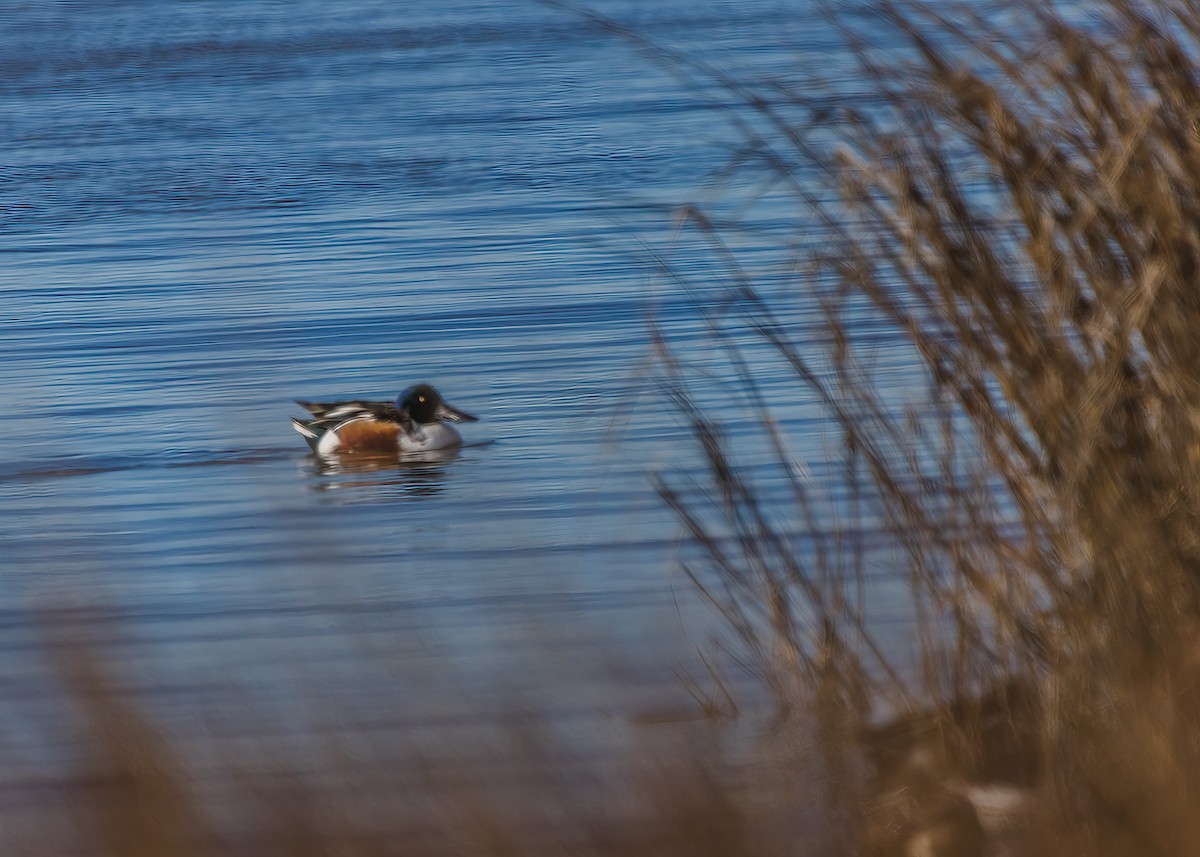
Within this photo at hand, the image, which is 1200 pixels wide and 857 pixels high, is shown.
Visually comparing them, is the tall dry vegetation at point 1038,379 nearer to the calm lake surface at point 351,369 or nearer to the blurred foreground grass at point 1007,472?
the blurred foreground grass at point 1007,472

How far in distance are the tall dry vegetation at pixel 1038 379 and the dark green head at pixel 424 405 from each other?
538 centimetres

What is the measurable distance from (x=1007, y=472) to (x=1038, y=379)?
0.72 ft

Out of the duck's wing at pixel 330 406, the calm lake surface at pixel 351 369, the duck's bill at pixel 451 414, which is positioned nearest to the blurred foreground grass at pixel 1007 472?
the calm lake surface at pixel 351 369

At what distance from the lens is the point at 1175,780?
2877 millimetres

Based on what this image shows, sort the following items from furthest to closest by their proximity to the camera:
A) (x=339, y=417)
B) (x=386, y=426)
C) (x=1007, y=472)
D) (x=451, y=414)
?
(x=451, y=414), (x=386, y=426), (x=339, y=417), (x=1007, y=472)

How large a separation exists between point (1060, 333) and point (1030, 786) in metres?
0.75

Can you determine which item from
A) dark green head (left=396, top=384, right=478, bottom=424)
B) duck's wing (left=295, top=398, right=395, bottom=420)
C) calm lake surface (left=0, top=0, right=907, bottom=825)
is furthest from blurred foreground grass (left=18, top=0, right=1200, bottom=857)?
dark green head (left=396, top=384, right=478, bottom=424)

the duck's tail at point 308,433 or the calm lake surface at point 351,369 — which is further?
the duck's tail at point 308,433

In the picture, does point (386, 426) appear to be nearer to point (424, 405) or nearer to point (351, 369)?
point (424, 405)

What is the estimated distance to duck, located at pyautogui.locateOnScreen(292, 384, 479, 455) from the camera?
29.1 feet

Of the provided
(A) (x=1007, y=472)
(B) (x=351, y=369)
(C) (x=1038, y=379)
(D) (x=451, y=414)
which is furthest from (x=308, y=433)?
(C) (x=1038, y=379)

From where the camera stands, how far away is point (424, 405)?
9039mm

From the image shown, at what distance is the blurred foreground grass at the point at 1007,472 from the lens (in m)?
3.04

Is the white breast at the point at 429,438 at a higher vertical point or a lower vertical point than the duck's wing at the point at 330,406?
lower
